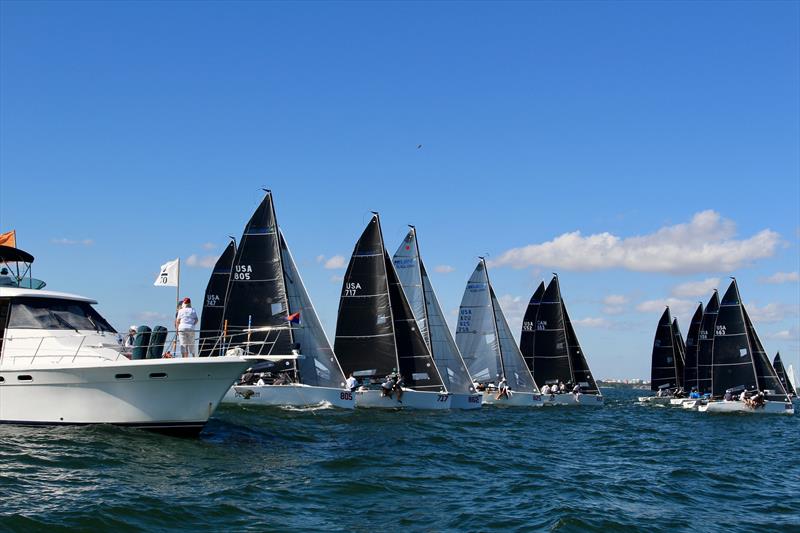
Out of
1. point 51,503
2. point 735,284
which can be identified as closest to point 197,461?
point 51,503

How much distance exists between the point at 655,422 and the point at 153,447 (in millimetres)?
29682

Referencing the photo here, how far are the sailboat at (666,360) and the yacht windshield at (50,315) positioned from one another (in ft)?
209

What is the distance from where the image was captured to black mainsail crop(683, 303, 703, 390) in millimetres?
65062

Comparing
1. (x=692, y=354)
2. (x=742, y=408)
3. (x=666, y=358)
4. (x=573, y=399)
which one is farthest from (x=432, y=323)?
(x=666, y=358)

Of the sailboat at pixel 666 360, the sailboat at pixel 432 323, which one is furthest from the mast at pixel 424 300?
the sailboat at pixel 666 360

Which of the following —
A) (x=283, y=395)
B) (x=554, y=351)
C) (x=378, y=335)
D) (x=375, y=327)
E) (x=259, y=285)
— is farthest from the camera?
(x=554, y=351)

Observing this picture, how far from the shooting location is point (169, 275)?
24.4 metres

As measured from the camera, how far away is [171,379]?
1884cm

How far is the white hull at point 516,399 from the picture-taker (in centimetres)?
5256

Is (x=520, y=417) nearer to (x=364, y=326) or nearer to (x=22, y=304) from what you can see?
(x=364, y=326)

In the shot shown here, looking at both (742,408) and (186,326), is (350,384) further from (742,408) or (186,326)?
(742,408)

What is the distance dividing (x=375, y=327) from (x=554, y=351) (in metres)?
24.3

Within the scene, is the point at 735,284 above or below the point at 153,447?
above

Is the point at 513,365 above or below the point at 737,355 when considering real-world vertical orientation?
below
